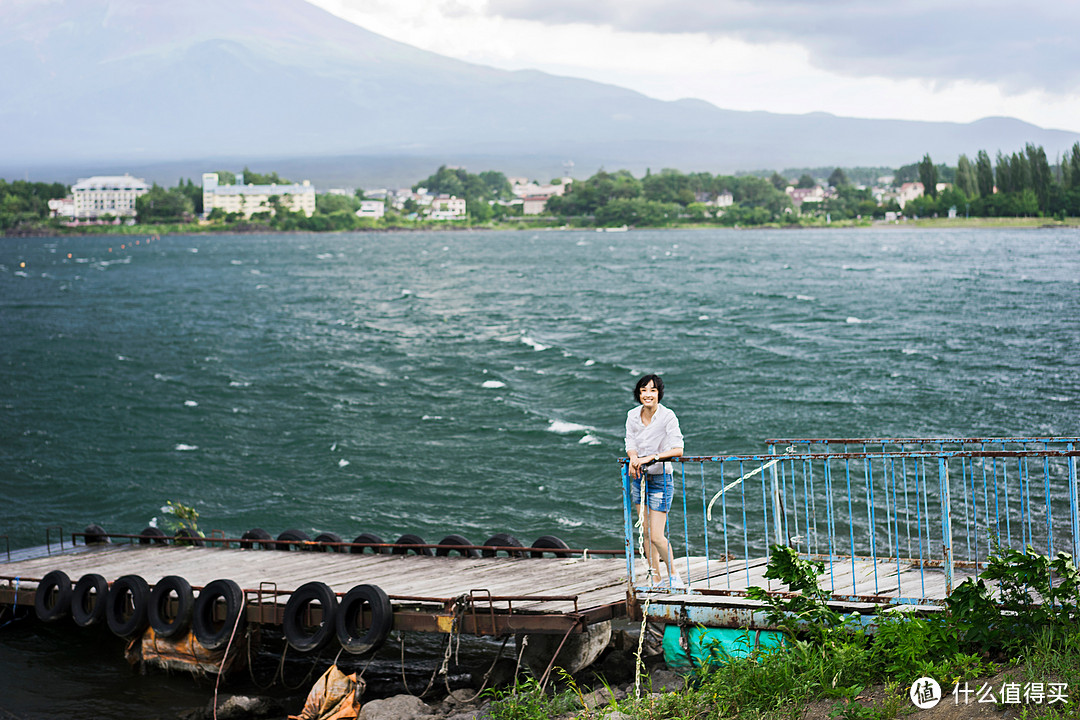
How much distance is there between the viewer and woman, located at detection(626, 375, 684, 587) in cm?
927

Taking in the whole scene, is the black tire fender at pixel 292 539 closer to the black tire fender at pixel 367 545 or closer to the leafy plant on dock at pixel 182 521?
the black tire fender at pixel 367 545

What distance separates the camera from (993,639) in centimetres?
749

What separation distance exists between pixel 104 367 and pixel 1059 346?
40385mm

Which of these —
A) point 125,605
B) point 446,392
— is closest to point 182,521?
point 125,605

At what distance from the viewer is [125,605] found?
40.4ft

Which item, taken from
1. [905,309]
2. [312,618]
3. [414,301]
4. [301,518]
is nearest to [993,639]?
[312,618]

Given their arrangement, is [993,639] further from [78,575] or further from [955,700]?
[78,575]

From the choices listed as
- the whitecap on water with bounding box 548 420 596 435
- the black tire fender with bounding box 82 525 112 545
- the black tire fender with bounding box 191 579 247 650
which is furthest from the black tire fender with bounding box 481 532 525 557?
the whitecap on water with bounding box 548 420 596 435

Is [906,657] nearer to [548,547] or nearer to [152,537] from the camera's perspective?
[548,547]

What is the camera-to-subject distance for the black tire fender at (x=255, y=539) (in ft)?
47.8

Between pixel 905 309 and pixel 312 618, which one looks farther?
pixel 905 309

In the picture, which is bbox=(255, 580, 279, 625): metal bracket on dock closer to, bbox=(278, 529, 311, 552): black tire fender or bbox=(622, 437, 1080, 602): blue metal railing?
bbox=(278, 529, 311, 552): black tire fender

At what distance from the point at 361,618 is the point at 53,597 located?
4933 millimetres

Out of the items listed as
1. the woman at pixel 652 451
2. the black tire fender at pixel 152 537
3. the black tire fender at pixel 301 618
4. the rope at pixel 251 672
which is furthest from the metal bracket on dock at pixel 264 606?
the black tire fender at pixel 152 537
